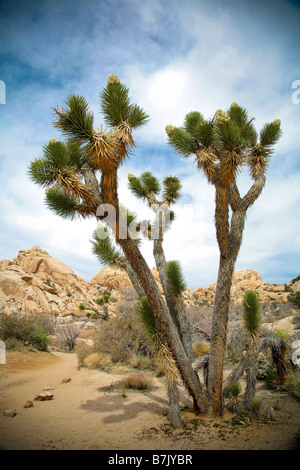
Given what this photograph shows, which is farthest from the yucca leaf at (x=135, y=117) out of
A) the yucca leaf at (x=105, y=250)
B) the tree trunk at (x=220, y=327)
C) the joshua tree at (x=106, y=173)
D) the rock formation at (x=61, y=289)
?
the rock formation at (x=61, y=289)

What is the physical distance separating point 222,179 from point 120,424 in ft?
17.3

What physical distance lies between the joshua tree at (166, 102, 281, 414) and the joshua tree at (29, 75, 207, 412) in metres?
0.72

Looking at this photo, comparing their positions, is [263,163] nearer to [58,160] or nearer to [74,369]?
[58,160]

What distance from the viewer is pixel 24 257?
34.6 m

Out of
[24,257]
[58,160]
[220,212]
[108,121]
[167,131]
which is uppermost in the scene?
[24,257]

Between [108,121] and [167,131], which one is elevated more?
[167,131]

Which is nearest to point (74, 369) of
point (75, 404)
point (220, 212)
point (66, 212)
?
point (75, 404)

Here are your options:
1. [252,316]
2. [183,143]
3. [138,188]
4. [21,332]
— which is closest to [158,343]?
[252,316]

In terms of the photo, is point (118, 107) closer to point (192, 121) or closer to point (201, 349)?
point (192, 121)

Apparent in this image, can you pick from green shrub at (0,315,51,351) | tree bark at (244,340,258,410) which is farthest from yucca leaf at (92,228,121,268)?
green shrub at (0,315,51,351)

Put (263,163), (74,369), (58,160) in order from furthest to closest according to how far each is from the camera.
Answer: (74,369)
(263,163)
(58,160)

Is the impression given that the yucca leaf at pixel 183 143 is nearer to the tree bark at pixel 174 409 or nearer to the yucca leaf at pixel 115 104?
the yucca leaf at pixel 115 104
